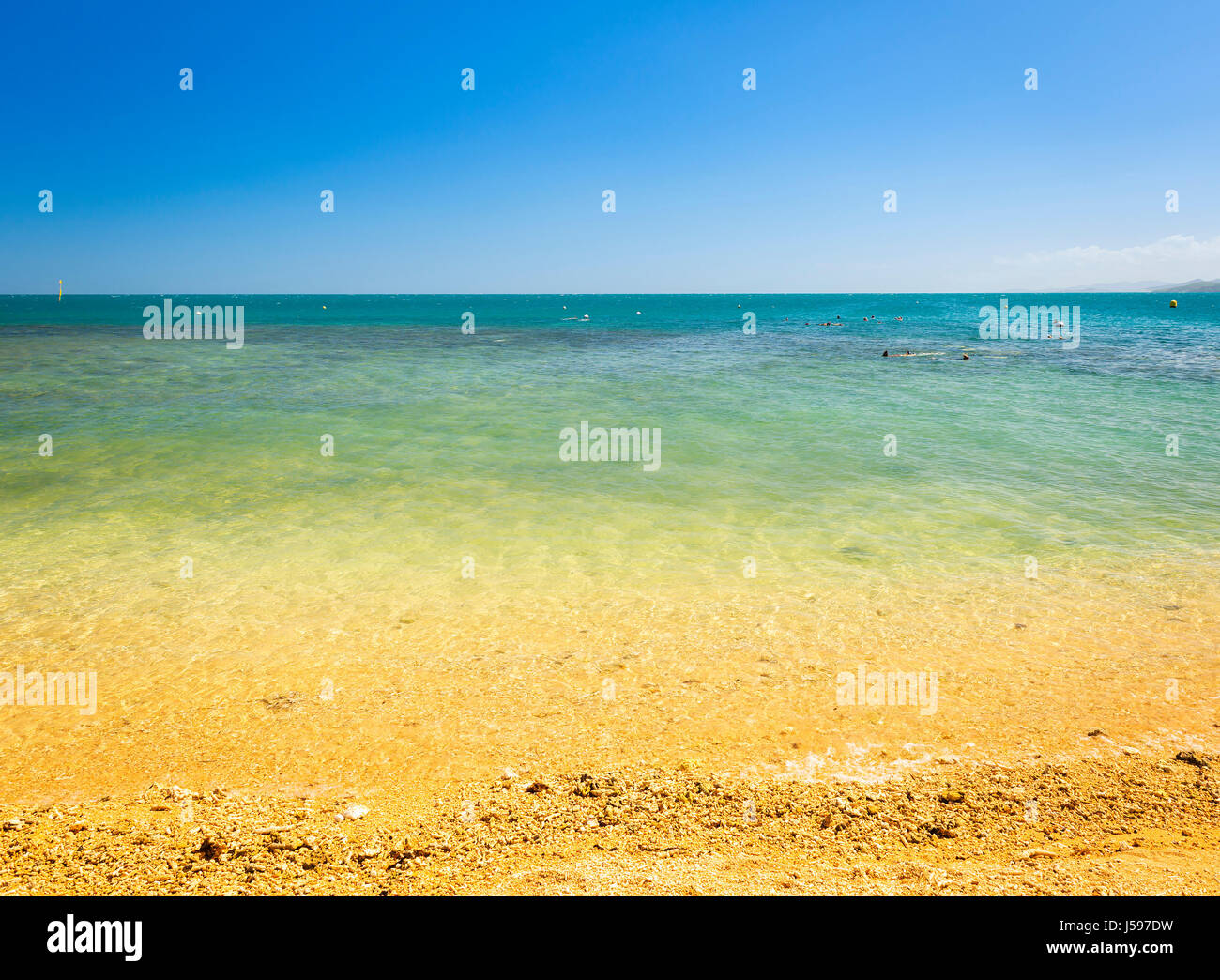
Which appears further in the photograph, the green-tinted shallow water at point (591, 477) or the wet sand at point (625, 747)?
the green-tinted shallow water at point (591, 477)

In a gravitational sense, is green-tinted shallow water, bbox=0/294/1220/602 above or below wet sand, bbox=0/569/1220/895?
above

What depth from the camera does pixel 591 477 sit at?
1471cm

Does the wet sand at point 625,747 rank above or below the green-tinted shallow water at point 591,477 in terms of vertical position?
below

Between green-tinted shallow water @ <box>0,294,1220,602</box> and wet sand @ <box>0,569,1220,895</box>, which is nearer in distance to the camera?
wet sand @ <box>0,569,1220,895</box>

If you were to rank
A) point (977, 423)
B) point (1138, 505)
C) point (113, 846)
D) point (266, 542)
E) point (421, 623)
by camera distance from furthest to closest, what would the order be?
point (977, 423)
point (1138, 505)
point (266, 542)
point (421, 623)
point (113, 846)

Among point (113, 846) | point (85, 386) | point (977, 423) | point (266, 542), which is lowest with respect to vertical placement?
point (113, 846)

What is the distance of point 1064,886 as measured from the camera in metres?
3.91

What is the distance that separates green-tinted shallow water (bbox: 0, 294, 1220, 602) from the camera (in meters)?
10.1

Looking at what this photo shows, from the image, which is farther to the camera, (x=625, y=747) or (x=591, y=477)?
(x=591, y=477)

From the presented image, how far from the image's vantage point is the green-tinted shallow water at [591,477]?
10.1 metres

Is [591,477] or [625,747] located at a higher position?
[591,477]
